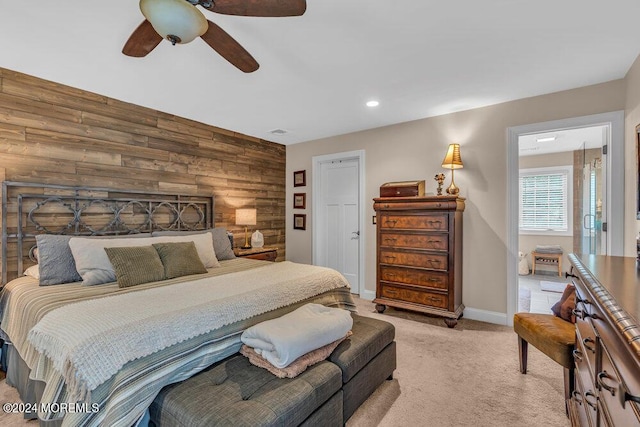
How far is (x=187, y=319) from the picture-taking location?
166cm

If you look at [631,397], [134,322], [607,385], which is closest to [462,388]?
[607,385]

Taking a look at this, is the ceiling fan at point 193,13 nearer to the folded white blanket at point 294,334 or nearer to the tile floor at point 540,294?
the folded white blanket at point 294,334

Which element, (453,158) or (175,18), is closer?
(175,18)

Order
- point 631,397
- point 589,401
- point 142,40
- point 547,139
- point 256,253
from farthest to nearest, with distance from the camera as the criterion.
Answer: point 547,139 < point 256,253 < point 142,40 < point 589,401 < point 631,397

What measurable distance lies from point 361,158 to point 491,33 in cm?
250

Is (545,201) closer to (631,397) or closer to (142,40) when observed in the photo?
(631,397)

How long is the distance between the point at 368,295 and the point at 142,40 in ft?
12.6

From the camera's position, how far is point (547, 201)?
20.1 feet

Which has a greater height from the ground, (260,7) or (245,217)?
(260,7)

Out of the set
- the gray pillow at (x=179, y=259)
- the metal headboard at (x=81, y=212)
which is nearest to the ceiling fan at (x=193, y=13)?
the gray pillow at (x=179, y=259)

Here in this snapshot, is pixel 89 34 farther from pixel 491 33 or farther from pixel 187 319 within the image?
pixel 491 33

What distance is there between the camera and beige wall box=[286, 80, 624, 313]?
3086 millimetres

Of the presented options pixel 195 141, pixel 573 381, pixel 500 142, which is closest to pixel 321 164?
pixel 195 141

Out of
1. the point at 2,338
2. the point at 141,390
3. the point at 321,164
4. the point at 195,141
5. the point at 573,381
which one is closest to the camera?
the point at 141,390
